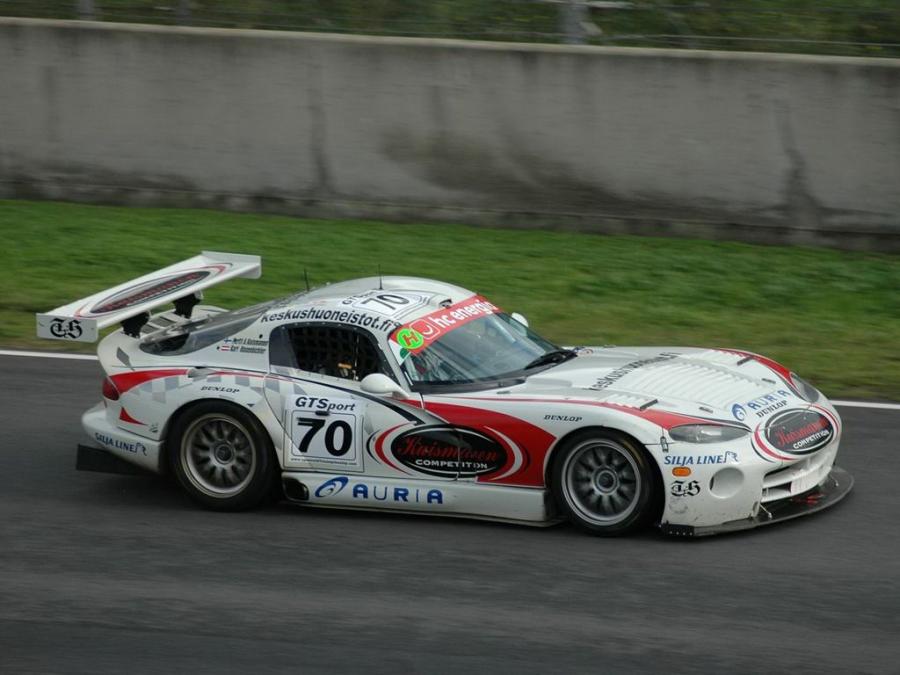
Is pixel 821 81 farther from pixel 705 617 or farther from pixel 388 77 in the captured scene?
pixel 705 617

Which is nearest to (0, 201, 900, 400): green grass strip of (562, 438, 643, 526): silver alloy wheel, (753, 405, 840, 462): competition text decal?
(753, 405, 840, 462): competition text decal

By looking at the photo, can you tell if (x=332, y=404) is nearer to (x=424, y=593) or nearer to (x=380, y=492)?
(x=380, y=492)

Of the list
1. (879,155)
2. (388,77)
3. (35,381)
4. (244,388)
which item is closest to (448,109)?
(388,77)

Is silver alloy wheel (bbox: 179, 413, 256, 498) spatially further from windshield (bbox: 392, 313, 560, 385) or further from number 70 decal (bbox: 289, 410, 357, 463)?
windshield (bbox: 392, 313, 560, 385)

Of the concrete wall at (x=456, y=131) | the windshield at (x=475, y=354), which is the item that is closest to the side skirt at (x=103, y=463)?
the windshield at (x=475, y=354)

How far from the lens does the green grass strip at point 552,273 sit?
498 inches

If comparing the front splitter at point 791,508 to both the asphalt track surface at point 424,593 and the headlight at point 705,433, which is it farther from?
the headlight at point 705,433

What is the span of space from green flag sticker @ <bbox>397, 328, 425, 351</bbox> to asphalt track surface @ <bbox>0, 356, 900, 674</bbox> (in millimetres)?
1038

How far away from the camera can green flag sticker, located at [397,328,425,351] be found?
8.11 m

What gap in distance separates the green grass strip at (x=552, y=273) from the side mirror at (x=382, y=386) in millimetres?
4680

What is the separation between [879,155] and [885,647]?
965 centimetres

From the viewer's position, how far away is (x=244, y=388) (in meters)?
8.20

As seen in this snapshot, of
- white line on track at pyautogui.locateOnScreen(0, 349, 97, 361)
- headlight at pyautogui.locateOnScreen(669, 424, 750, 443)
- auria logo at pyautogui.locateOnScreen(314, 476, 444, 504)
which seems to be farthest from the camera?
white line on track at pyautogui.locateOnScreen(0, 349, 97, 361)

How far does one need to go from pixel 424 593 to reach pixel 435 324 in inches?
78.0
